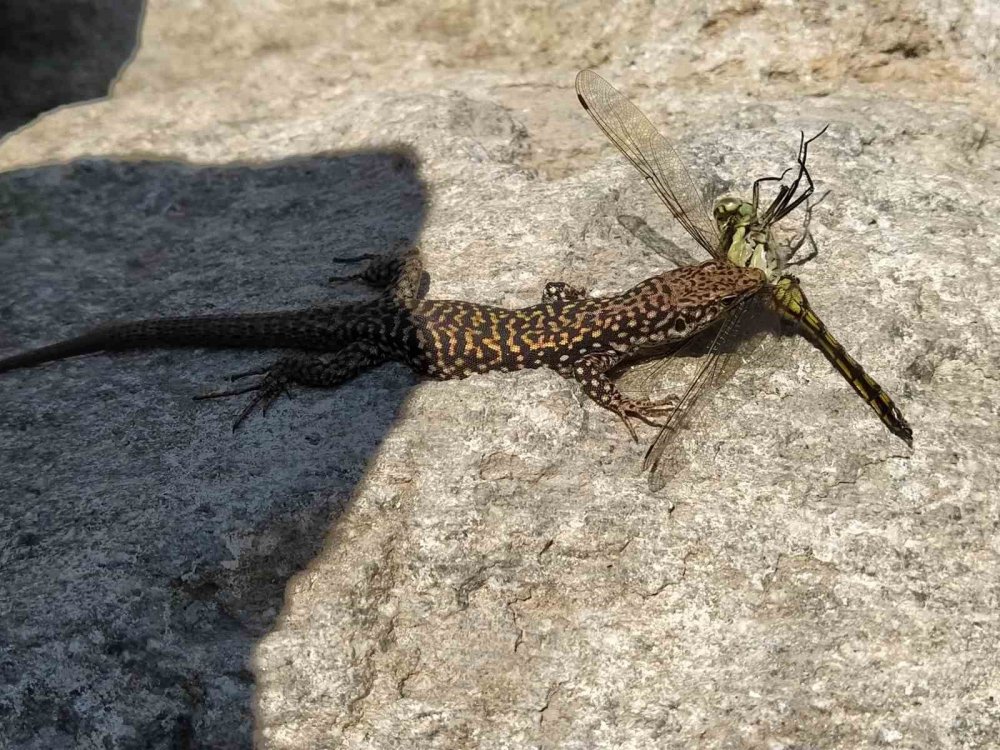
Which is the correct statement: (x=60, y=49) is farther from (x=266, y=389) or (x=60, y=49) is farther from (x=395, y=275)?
(x=266, y=389)

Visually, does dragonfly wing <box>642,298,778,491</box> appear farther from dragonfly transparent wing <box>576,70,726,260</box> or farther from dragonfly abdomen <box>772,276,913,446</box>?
dragonfly transparent wing <box>576,70,726,260</box>

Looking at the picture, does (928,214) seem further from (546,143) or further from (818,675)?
(818,675)

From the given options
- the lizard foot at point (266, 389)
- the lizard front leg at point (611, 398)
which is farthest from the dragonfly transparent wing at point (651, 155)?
the lizard foot at point (266, 389)

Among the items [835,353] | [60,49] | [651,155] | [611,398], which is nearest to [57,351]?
[611,398]

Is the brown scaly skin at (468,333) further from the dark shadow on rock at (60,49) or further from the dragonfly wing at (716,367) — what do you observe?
the dark shadow on rock at (60,49)

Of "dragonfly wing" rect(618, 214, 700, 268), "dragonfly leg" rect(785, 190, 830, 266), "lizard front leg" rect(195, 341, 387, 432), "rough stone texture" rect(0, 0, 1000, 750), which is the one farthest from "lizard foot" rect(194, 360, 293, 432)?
"dragonfly leg" rect(785, 190, 830, 266)

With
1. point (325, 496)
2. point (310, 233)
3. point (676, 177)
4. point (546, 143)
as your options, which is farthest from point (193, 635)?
point (546, 143)
